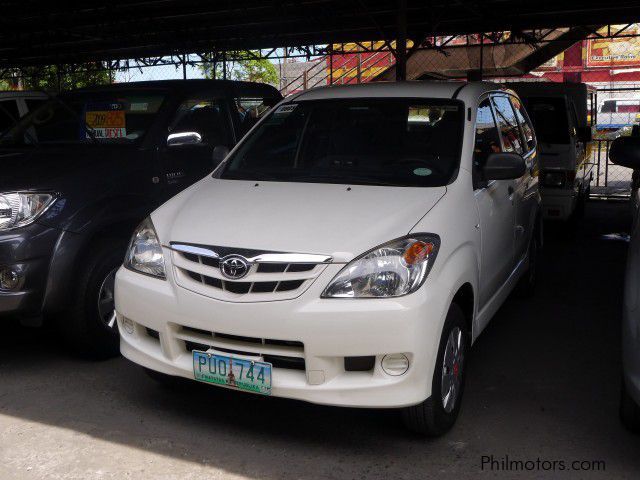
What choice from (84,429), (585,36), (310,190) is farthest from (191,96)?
(585,36)

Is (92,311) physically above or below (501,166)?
below

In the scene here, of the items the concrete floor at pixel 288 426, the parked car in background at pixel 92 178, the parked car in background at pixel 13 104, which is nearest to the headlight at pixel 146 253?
the parked car in background at pixel 92 178

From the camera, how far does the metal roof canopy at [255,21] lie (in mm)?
14781

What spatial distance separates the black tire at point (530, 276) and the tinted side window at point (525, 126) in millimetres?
722

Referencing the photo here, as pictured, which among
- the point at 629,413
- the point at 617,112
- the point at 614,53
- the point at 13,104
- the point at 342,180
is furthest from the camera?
the point at 614,53

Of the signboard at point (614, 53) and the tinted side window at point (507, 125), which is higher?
the tinted side window at point (507, 125)

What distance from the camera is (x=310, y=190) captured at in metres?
3.90

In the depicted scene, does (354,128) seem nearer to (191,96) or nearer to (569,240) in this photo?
(191,96)

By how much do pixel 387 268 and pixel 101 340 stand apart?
2.23 metres

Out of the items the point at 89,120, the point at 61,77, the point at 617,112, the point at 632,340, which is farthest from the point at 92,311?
the point at 617,112

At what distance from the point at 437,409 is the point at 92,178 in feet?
8.35

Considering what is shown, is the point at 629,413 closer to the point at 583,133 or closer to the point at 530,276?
the point at 530,276
